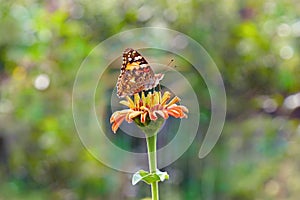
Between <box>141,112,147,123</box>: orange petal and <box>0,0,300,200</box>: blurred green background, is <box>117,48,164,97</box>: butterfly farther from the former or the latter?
<box>0,0,300,200</box>: blurred green background

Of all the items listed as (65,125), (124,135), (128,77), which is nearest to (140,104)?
(128,77)

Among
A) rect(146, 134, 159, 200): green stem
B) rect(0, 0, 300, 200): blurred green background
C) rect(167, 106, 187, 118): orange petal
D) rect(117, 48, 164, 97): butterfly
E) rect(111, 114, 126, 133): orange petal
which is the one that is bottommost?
rect(146, 134, 159, 200): green stem

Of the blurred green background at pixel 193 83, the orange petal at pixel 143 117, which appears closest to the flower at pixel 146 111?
the orange petal at pixel 143 117

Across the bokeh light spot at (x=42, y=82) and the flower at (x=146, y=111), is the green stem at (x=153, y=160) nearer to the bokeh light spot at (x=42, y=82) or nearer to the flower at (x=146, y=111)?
the flower at (x=146, y=111)

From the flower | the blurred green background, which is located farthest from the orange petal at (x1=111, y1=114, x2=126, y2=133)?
the blurred green background

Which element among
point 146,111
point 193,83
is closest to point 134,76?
point 146,111
